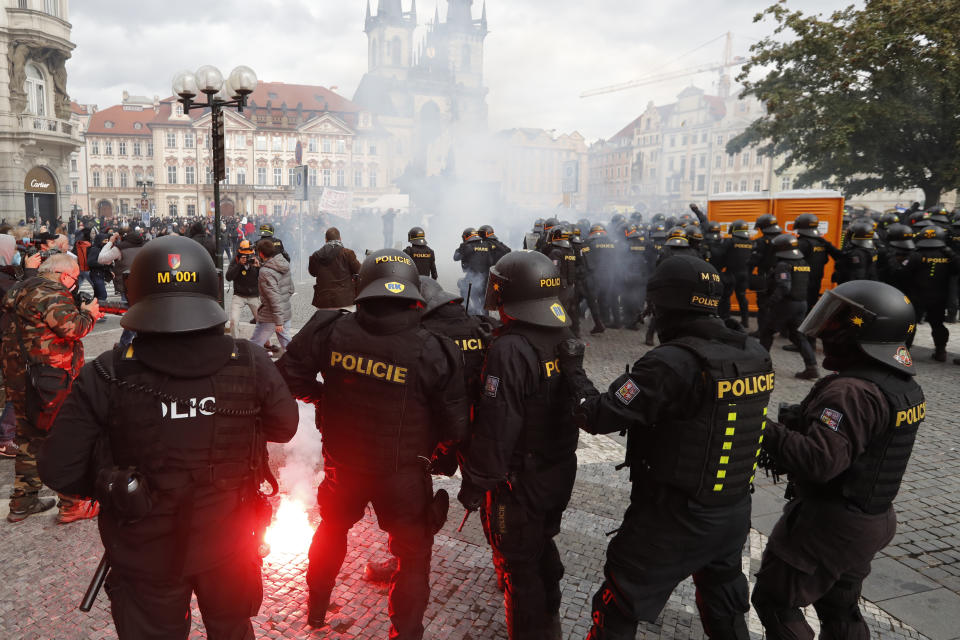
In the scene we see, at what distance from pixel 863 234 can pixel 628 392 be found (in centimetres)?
938

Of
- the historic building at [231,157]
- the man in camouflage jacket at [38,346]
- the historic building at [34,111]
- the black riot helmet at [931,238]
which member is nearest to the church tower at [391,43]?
the historic building at [231,157]

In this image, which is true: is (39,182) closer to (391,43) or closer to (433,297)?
(433,297)

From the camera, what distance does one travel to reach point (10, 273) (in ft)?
18.5

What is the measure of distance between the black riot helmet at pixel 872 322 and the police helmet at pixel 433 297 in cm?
188

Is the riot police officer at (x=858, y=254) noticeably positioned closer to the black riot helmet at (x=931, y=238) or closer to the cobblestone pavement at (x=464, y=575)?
the black riot helmet at (x=931, y=238)

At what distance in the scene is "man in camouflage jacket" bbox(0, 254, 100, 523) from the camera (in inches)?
160

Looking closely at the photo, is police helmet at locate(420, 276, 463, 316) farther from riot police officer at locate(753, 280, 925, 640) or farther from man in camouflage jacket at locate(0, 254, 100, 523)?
man in camouflage jacket at locate(0, 254, 100, 523)

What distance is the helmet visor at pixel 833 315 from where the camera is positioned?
2504 millimetres

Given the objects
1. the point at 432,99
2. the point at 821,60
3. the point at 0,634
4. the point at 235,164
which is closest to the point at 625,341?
the point at 0,634

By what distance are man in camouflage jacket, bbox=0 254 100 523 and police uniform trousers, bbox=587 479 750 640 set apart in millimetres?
3646

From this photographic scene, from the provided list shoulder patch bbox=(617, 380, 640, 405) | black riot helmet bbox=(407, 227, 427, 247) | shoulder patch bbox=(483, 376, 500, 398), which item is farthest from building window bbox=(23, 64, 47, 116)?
shoulder patch bbox=(617, 380, 640, 405)

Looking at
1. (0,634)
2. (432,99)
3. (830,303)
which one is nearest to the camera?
(830,303)

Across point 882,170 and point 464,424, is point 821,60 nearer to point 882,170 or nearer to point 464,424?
point 882,170

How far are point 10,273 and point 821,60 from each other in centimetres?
2012
